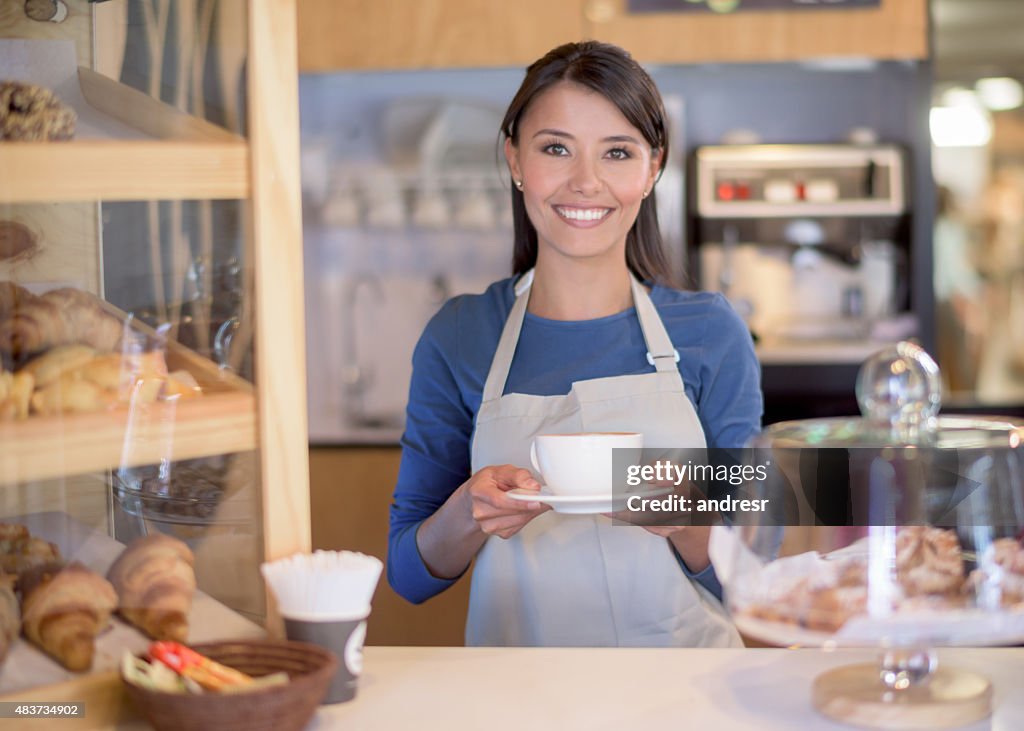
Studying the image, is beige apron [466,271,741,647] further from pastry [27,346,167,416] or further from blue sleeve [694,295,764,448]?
pastry [27,346,167,416]

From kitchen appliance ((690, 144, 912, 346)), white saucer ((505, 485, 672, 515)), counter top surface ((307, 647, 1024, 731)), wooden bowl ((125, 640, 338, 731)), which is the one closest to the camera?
wooden bowl ((125, 640, 338, 731))

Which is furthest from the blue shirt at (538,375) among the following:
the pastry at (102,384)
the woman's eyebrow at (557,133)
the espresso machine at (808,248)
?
the espresso machine at (808,248)

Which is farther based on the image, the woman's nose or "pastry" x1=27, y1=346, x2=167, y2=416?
the woman's nose

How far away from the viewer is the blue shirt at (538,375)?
1549 millimetres

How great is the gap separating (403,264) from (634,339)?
5.37 ft

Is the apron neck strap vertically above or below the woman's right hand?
above

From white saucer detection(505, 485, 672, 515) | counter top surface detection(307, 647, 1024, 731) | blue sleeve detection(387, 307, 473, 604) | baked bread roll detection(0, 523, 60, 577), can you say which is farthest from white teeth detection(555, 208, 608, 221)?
baked bread roll detection(0, 523, 60, 577)

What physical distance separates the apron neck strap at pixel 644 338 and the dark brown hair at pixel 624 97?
0.17 ft

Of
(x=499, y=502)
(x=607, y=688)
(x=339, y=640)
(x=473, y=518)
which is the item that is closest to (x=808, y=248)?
(x=473, y=518)

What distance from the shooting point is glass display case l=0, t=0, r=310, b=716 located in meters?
0.88

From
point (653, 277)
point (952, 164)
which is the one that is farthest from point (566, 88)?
point (952, 164)

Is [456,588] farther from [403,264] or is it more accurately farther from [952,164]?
[952,164]

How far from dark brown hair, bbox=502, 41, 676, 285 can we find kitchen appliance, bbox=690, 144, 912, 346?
1.33 m

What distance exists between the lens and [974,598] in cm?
85
